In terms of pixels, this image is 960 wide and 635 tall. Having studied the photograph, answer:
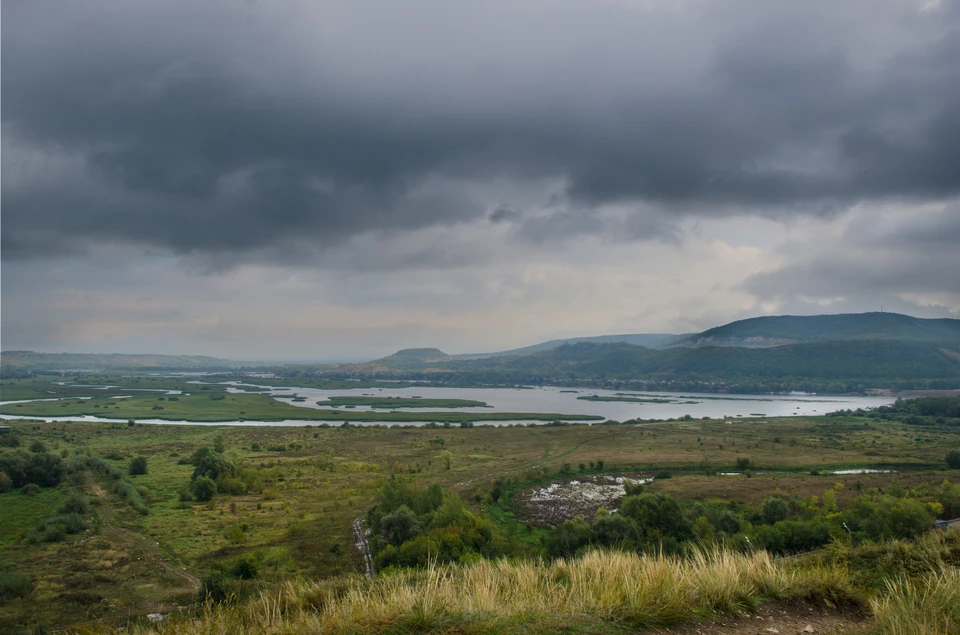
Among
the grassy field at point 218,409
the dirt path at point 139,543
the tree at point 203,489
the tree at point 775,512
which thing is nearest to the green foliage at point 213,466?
the tree at point 203,489

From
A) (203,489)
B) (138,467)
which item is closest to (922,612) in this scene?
(203,489)

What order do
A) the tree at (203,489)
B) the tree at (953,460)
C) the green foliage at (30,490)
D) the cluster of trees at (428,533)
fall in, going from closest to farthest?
the cluster of trees at (428,533) → the green foliage at (30,490) → the tree at (203,489) → the tree at (953,460)

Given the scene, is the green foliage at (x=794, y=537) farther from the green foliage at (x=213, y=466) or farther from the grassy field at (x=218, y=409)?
the grassy field at (x=218, y=409)

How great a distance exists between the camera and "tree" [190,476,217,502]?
1570 inches

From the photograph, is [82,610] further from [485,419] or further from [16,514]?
[485,419]

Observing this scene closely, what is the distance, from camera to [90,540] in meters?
28.6

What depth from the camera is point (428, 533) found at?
79.4 feet

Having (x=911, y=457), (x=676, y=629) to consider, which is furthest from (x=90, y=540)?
(x=911, y=457)

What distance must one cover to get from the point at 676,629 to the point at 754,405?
143m

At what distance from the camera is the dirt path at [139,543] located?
2359 centimetres

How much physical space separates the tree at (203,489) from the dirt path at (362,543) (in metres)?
14.1

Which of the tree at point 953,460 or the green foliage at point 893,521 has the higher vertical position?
the green foliage at point 893,521

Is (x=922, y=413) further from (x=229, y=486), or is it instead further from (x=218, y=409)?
Result: (x=218, y=409)

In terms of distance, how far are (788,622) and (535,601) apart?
3.21 meters
